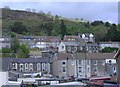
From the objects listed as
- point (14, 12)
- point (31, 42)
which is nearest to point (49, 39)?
point (31, 42)

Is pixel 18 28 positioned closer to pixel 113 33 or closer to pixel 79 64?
pixel 113 33

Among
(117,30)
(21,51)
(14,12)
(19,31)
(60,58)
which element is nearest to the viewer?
(60,58)

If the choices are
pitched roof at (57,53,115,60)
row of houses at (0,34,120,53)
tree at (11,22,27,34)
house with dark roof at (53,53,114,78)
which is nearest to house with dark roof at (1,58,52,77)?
house with dark roof at (53,53,114,78)

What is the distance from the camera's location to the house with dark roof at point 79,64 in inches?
538

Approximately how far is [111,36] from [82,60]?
23.2 ft

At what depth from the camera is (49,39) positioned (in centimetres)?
2412

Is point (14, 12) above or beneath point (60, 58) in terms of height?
above

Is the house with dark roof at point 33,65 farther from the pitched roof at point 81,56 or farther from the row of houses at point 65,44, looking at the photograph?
the row of houses at point 65,44

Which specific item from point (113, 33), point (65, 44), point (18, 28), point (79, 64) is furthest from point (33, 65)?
point (18, 28)

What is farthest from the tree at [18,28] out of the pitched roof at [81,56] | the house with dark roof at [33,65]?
the pitched roof at [81,56]

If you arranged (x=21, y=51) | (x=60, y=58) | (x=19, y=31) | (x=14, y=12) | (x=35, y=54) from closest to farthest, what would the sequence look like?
1. (x=60, y=58)
2. (x=21, y=51)
3. (x=35, y=54)
4. (x=19, y=31)
5. (x=14, y=12)

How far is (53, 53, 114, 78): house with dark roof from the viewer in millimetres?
13664

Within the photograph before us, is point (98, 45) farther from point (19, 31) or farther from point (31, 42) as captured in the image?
point (19, 31)

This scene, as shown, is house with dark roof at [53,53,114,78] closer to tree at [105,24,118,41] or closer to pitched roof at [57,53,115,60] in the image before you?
pitched roof at [57,53,115,60]
